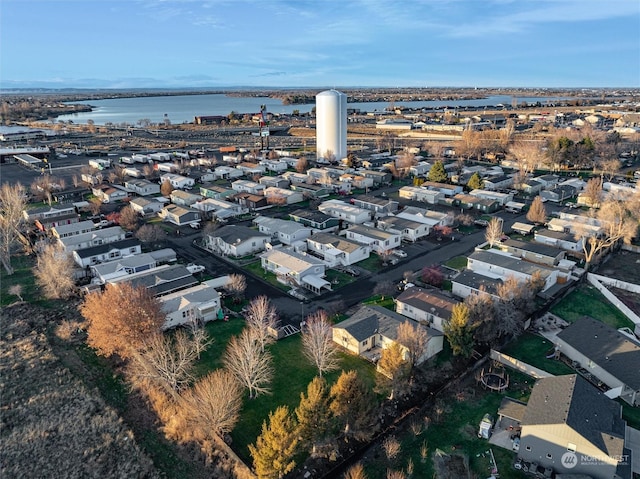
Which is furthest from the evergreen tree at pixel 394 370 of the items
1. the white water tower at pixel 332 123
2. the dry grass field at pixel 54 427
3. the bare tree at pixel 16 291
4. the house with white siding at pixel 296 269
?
the white water tower at pixel 332 123

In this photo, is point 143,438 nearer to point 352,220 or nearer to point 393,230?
point 393,230

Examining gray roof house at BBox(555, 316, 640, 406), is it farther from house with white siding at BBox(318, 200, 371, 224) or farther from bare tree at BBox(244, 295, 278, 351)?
house with white siding at BBox(318, 200, 371, 224)

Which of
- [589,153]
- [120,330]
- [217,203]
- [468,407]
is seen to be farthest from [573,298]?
[589,153]

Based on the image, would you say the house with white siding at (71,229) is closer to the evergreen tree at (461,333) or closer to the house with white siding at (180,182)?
the house with white siding at (180,182)

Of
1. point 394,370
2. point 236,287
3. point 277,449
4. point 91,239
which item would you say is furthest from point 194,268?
point 277,449

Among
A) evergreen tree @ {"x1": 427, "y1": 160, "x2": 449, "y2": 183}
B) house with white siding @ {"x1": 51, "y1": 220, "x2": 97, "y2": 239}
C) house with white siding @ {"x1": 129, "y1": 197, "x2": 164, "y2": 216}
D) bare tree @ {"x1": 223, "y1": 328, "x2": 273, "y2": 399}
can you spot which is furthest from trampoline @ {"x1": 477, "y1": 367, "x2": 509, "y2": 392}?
house with white siding @ {"x1": 129, "y1": 197, "x2": 164, "y2": 216}
